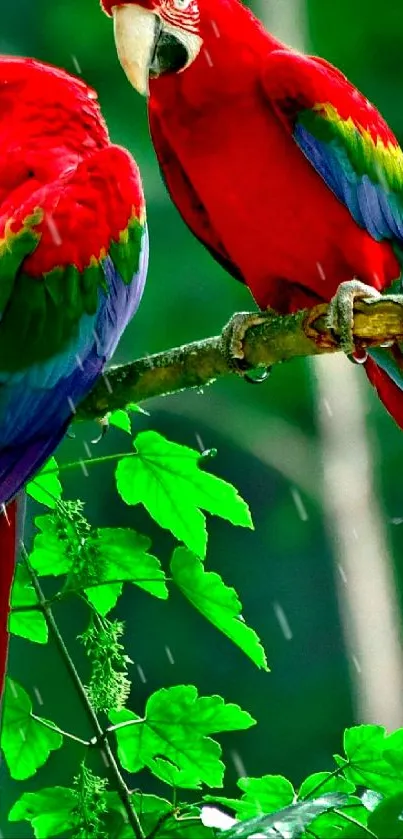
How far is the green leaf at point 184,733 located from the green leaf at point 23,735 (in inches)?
2.7

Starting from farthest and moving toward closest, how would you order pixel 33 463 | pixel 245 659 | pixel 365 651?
pixel 245 659 < pixel 365 651 < pixel 33 463

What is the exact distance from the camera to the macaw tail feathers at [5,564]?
2.76 ft

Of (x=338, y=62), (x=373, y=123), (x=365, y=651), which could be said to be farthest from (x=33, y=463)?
(x=338, y=62)

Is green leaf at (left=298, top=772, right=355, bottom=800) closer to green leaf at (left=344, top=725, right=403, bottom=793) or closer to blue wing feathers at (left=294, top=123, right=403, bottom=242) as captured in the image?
green leaf at (left=344, top=725, right=403, bottom=793)

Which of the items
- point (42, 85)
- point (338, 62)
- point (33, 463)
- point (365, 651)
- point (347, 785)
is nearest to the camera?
point (347, 785)

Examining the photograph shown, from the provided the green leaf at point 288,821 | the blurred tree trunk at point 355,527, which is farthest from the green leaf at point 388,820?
the blurred tree trunk at point 355,527

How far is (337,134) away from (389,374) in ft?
0.82

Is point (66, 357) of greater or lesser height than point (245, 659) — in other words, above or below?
above

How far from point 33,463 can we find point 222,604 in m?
0.19

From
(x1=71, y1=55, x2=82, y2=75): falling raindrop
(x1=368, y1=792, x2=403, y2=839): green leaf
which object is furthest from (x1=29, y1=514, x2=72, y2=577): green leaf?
(x1=71, y1=55, x2=82, y2=75): falling raindrop

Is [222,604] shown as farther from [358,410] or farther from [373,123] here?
[358,410]

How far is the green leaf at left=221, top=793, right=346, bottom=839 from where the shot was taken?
22.7 inches

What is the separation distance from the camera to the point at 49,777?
3.49m

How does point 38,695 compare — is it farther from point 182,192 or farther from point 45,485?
point 45,485
